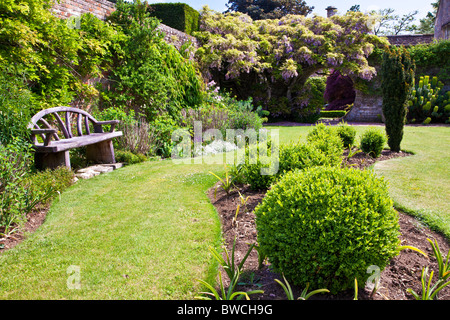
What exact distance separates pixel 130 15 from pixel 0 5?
11.4 ft

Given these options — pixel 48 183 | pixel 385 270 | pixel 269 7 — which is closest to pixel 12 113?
pixel 48 183

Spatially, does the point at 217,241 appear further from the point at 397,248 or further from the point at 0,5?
the point at 0,5

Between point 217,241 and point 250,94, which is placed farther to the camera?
point 250,94

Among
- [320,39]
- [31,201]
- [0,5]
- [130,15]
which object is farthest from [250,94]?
[31,201]

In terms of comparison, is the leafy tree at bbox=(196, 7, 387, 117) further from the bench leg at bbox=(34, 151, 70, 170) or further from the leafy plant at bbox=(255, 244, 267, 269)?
Result: the leafy plant at bbox=(255, 244, 267, 269)

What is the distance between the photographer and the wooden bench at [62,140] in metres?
4.06

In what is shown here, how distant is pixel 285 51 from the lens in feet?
46.7

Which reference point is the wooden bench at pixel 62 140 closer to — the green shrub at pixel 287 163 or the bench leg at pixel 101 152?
the bench leg at pixel 101 152

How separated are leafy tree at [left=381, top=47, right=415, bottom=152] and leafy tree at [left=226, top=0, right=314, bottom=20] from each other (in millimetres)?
28049

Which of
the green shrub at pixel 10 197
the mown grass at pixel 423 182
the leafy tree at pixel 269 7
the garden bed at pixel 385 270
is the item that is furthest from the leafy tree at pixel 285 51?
the leafy tree at pixel 269 7

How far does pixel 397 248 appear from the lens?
2.12 metres

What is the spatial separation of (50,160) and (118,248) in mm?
2385

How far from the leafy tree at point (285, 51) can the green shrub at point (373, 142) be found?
771 cm

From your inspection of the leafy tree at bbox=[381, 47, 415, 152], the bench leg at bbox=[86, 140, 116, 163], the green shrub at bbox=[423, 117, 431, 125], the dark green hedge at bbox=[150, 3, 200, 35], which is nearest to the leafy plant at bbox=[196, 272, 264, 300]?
the bench leg at bbox=[86, 140, 116, 163]
